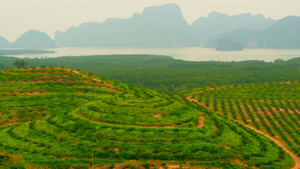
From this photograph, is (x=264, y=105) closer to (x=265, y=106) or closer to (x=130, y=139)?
(x=265, y=106)

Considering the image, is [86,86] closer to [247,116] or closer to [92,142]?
[92,142]

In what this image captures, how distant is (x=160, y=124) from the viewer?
45188mm

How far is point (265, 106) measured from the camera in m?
84.5

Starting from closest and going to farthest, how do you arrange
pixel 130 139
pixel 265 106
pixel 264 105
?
pixel 130 139, pixel 265 106, pixel 264 105

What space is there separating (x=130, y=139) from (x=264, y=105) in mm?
63903

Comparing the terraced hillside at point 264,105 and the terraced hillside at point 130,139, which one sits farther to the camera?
the terraced hillside at point 264,105

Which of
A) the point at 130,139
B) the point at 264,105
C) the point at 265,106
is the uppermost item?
the point at 130,139

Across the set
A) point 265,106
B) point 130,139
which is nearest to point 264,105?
point 265,106

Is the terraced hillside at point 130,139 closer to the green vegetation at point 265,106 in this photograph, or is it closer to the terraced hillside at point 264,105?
the green vegetation at point 265,106

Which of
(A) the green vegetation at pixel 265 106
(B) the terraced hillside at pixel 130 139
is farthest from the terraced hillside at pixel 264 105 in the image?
(B) the terraced hillside at pixel 130 139

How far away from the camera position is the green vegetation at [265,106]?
62194 mm

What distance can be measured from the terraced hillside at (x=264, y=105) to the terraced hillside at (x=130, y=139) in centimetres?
1637

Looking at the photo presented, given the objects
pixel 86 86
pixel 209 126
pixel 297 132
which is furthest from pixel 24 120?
pixel 297 132

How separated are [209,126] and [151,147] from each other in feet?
50.1
